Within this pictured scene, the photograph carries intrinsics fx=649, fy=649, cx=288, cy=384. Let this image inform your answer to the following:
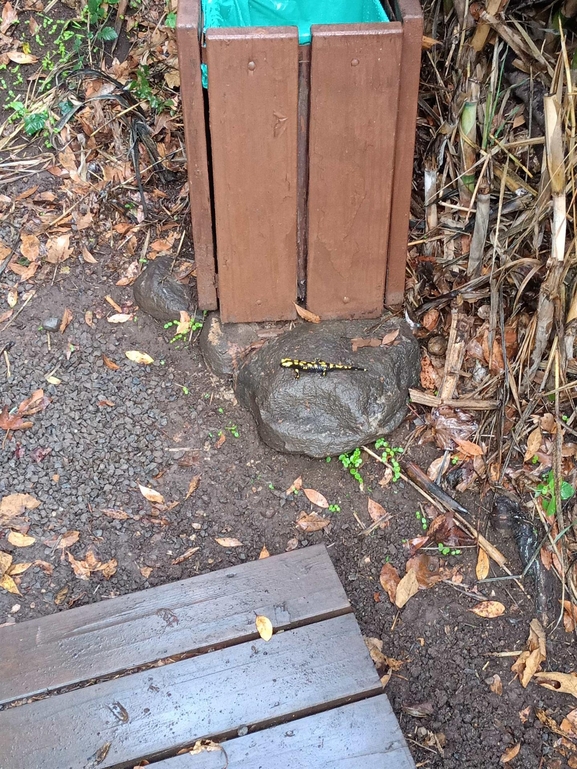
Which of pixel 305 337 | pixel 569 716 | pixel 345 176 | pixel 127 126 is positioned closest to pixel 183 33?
pixel 345 176

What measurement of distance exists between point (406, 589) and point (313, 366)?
1.17 meters

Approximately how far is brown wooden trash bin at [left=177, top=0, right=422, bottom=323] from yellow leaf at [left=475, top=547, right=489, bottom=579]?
136cm

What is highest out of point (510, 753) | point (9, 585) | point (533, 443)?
point (533, 443)

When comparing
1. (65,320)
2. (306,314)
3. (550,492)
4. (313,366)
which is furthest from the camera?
(65,320)

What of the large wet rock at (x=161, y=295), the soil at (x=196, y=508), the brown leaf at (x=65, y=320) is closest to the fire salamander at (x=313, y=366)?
the soil at (x=196, y=508)

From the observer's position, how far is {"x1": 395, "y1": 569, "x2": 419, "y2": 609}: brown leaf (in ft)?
10.0

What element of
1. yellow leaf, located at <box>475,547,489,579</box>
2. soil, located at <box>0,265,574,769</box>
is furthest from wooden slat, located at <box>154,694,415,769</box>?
yellow leaf, located at <box>475,547,489,579</box>

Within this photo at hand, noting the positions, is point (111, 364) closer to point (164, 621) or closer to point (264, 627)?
point (164, 621)

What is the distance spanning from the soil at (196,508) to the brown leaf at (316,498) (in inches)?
1.3

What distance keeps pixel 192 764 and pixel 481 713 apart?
1.29 m

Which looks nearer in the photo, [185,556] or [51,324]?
[185,556]

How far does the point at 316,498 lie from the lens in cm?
334

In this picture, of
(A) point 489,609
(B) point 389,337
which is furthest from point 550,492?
(B) point 389,337

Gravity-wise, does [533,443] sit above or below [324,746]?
above
